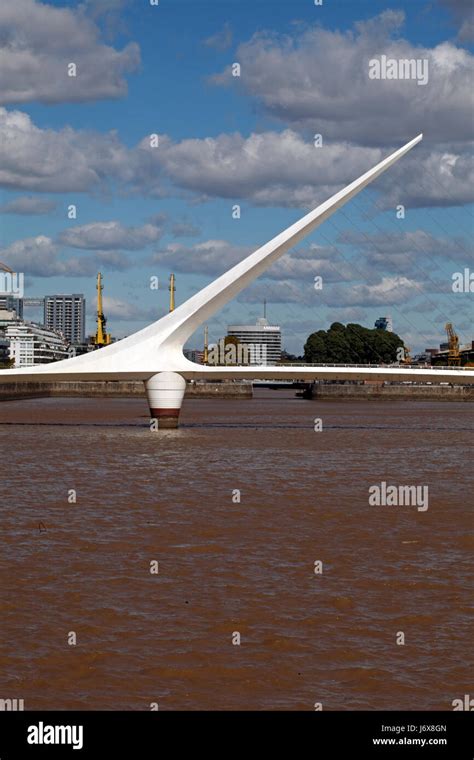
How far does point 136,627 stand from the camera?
826 centimetres

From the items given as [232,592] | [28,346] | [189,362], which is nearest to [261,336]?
[28,346]

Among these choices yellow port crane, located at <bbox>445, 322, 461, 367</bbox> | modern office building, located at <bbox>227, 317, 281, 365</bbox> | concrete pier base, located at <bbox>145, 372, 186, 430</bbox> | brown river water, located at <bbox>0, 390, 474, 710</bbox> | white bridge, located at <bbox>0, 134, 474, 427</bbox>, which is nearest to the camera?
brown river water, located at <bbox>0, 390, 474, 710</bbox>

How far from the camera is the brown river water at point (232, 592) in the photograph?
696 centimetres

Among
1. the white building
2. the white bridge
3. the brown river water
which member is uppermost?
the white building

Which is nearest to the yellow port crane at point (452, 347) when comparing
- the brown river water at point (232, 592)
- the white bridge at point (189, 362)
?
the white bridge at point (189, 362)

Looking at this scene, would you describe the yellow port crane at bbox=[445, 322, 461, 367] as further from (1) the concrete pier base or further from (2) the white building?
(1) the concrete pier base

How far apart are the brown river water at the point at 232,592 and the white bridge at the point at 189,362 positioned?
50.2 ft

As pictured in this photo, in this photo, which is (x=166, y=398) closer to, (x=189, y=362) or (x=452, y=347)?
(x=189, y=362)

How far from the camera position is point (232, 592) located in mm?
9492

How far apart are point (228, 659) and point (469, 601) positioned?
2.75 metres

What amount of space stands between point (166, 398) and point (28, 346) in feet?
326

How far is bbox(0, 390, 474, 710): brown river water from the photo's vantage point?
22.9ft

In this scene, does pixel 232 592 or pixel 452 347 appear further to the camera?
pixel 452 347

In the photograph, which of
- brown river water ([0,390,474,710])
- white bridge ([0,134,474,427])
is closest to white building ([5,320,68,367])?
white bridge ([0,134,474,427])
